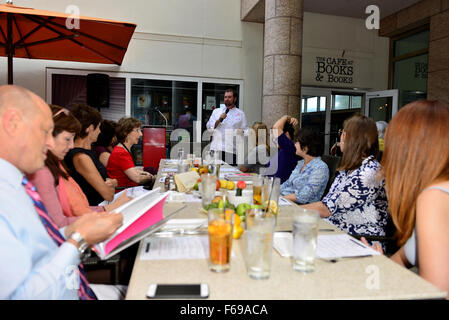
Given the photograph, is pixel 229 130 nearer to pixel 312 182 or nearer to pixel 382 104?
pixel 312 182

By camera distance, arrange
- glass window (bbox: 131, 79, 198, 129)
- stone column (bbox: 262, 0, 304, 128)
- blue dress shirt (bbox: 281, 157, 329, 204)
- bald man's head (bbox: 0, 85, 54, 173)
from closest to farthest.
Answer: bald man's head (bbox: 0, 85, 54, 173) → blue dress shirt (bbox: 281, 157, 329, 204) → stone column (bbox: 262, 0, 304, 128) → glass window (bbox: 131, 79, 198, 129)

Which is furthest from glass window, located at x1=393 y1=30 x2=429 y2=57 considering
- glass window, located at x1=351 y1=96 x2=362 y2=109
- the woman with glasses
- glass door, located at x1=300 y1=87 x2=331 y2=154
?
the woman with glasses

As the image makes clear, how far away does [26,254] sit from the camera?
2.75 feet

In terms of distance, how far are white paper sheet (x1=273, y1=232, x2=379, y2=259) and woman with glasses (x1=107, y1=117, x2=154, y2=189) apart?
2384mm

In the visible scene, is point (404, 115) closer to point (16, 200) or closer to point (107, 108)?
point (16, 200)

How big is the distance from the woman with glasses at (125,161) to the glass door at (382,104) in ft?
19.7

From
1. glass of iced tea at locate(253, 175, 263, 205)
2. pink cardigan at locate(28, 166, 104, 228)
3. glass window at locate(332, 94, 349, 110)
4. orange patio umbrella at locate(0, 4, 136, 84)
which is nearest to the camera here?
pink cardigan at locate(28, 166, 104, 228)

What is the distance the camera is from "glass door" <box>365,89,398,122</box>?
761 centimetres

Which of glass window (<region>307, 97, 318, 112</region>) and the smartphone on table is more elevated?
glass window (<region>307, 97, 318, 112</region>)

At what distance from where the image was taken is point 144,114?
718cm

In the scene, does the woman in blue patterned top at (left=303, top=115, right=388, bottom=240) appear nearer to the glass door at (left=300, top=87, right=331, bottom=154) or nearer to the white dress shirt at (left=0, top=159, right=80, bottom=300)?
the white dress shirt at (left=0, top=159, right=80, bottom=300)

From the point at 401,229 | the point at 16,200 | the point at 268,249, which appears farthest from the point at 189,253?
the point at 401,229

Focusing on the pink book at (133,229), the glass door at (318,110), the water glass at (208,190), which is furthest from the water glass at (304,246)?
the glass door at (318,110)

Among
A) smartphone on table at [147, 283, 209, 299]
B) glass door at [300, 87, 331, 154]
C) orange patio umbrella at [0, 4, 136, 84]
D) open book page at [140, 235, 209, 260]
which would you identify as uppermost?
orange patio umbrella at [0, 4, 136, 84]
